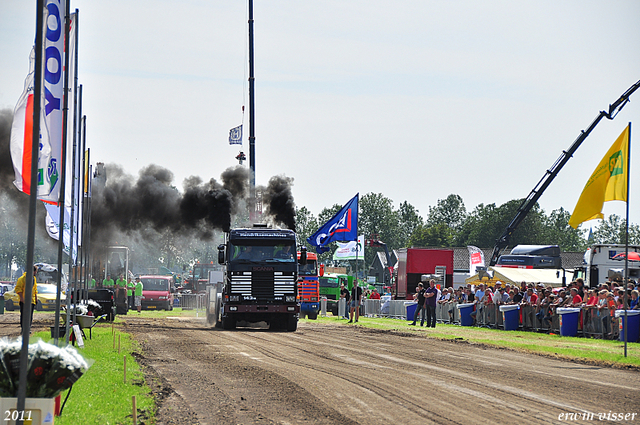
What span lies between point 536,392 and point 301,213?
144 meters

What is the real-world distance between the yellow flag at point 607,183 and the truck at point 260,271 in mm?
10338

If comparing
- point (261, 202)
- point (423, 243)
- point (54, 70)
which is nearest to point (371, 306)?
point (261, 202)

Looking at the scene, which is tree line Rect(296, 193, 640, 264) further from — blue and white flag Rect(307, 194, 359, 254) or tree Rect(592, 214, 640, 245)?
blue and white flag Rect(307, 194, 359, 254)

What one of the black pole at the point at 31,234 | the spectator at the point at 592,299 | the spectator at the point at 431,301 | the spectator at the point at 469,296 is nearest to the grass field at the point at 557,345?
the spectator at the point at 592,299

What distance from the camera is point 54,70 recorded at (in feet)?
40.3

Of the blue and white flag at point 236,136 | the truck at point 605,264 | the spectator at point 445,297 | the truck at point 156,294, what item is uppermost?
the blue and white flag at point 236,136

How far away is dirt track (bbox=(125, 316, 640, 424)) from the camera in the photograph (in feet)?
31.3

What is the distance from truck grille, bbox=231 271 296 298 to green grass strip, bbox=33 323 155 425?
10.8 metres

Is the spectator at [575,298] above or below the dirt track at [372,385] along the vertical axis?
above

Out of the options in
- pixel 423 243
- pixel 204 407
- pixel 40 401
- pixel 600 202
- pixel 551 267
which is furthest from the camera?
pixel 423 243

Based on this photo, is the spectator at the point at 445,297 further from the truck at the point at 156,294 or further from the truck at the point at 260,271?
the truck at the point at 156,294

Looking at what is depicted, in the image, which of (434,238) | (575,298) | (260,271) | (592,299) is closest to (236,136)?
(260,271)

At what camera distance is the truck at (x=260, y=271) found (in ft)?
86.0

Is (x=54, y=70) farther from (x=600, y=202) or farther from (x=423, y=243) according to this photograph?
(x=423, y=243)
